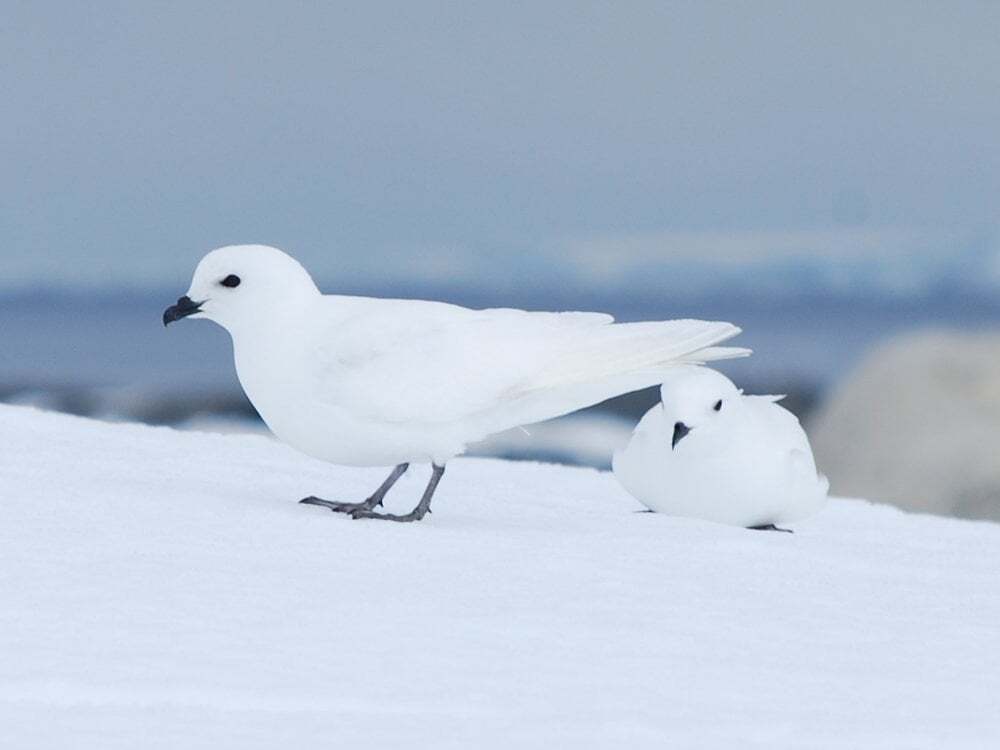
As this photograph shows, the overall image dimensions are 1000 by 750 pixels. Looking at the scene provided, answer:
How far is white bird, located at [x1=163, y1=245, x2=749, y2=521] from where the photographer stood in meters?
4.56

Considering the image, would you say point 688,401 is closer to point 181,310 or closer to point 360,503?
point 360,503

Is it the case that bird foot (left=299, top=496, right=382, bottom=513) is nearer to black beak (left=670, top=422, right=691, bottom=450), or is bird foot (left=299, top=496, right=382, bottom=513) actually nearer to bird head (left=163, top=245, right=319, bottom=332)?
bird head (left=163, top=245, right=319, bottom=332)

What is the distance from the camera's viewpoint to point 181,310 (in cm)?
466

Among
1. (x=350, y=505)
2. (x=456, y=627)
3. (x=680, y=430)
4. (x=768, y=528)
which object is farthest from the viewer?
(x=768, y=528)

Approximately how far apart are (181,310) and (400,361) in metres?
0.65

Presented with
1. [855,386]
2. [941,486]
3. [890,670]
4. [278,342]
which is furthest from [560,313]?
[855,386]

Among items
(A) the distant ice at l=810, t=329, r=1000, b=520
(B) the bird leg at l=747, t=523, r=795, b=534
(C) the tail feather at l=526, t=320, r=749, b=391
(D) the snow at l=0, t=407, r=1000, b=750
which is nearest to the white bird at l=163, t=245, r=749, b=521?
(C) the tail feather at l=526, t=320, r=749, b=391

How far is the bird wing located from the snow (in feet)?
1.17

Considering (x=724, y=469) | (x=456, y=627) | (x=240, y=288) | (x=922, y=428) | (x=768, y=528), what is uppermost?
(x=922, y=428)

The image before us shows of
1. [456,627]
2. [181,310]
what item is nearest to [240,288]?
[181,310]

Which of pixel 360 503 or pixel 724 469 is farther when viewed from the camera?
pixel 724 469

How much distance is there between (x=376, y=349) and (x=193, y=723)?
2.02m

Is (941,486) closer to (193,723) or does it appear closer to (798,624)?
(798,624)

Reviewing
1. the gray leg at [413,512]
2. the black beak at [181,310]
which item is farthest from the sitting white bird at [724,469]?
the black beak at [181,310]
